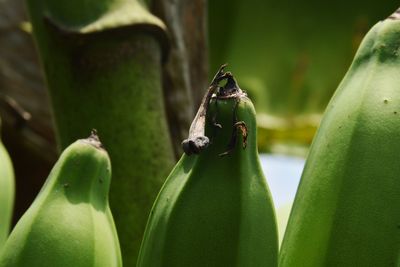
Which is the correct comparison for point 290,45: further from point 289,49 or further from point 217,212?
point 217,212

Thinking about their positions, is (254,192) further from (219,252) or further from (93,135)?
(93,135)

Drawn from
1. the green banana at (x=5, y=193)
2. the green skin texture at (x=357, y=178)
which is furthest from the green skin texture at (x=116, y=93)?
the green skin texture at (x=357, y=178)

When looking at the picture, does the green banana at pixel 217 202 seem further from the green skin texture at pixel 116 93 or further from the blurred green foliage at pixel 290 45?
the blurred green foliage at pixel 290 45

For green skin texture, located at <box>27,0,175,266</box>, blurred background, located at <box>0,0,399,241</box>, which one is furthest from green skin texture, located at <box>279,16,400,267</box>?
blurred background, located at <box>0,0,399,241</box>

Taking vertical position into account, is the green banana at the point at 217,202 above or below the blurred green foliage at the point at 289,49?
above

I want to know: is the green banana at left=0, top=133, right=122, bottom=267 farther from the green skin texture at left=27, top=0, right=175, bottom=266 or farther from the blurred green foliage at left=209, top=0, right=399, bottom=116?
the blurred green foliage at left=209, top=0, right=399, bottom=116
